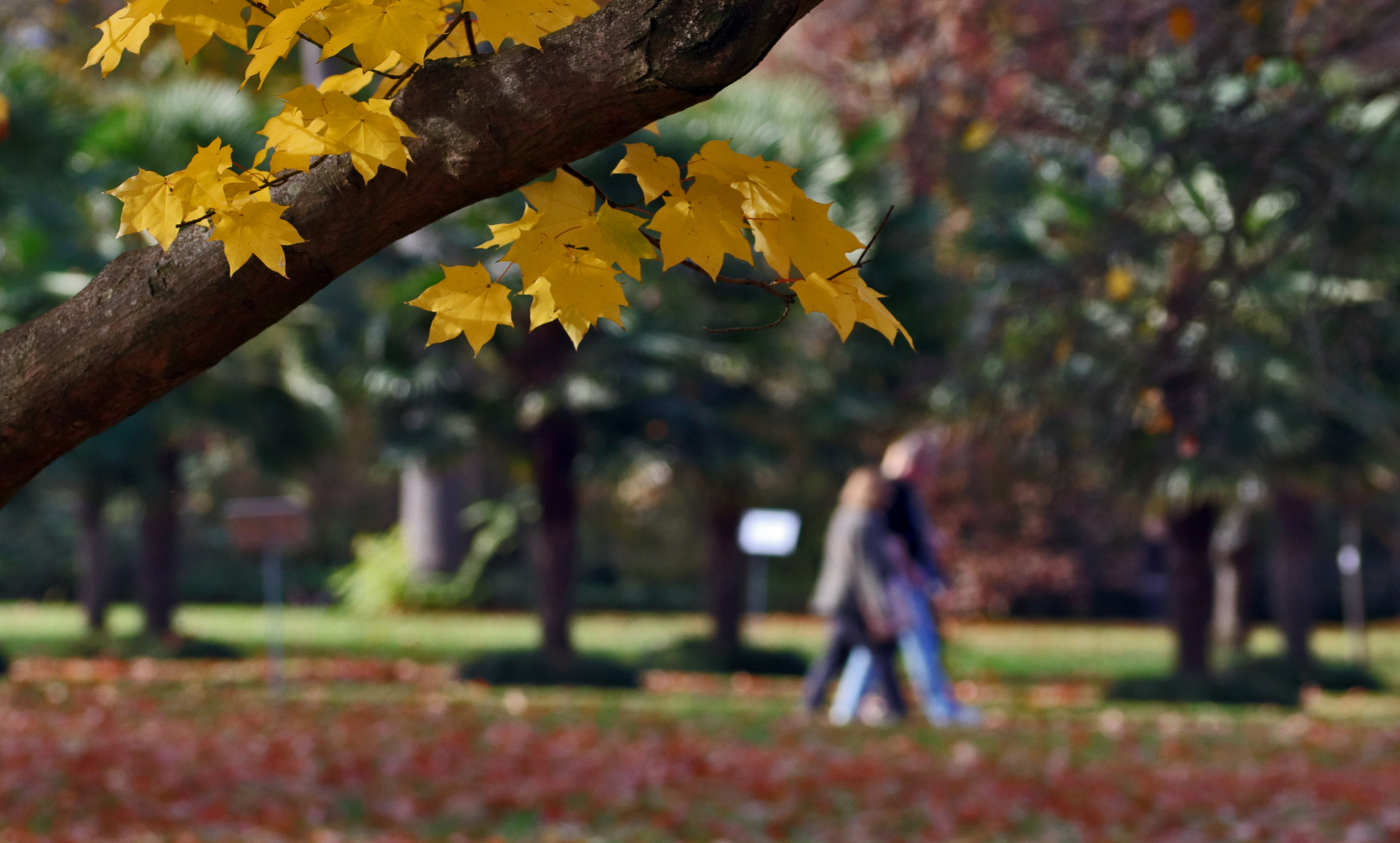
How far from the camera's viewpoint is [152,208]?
61.2 inches

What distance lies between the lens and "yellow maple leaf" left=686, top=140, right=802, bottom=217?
157 cm

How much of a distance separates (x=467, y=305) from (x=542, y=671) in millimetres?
9604

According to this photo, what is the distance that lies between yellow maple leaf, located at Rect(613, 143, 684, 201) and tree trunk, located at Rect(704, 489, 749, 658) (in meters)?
11.4

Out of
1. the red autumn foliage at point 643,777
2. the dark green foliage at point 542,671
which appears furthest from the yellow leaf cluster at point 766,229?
the dark green foliage at point 542,671

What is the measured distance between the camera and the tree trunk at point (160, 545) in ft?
42.8

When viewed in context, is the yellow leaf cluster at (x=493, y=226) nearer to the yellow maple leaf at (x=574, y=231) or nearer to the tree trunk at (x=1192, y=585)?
the yellow maple leaf at (x=574, y=231)

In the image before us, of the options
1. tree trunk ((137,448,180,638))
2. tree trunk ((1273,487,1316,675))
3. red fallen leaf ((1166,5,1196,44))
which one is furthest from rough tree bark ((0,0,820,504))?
tree trunk ((1273,487,1316,675))

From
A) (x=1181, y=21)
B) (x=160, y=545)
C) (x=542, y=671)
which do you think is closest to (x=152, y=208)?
(x=1181, y=21)

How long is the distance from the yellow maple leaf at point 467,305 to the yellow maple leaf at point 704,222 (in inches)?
8.1

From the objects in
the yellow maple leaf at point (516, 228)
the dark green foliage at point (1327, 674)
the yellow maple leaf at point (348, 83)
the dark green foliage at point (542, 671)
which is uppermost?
the yellow maple leaf at point (348, 83)

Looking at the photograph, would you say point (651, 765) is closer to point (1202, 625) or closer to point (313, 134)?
point (313, 134)

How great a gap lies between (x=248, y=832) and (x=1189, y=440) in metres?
3.53

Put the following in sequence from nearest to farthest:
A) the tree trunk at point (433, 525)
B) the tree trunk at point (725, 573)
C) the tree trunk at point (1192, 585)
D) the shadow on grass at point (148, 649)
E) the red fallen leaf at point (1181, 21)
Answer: the red fallen leaf at point (1181, 21) < the tree trunk at point (1192, 585) < the shadow on grass at point (148, 649) < the tree trunk at point (725, 573) < the tree trunk at point (433, 525)

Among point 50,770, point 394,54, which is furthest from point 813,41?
point 394,54
